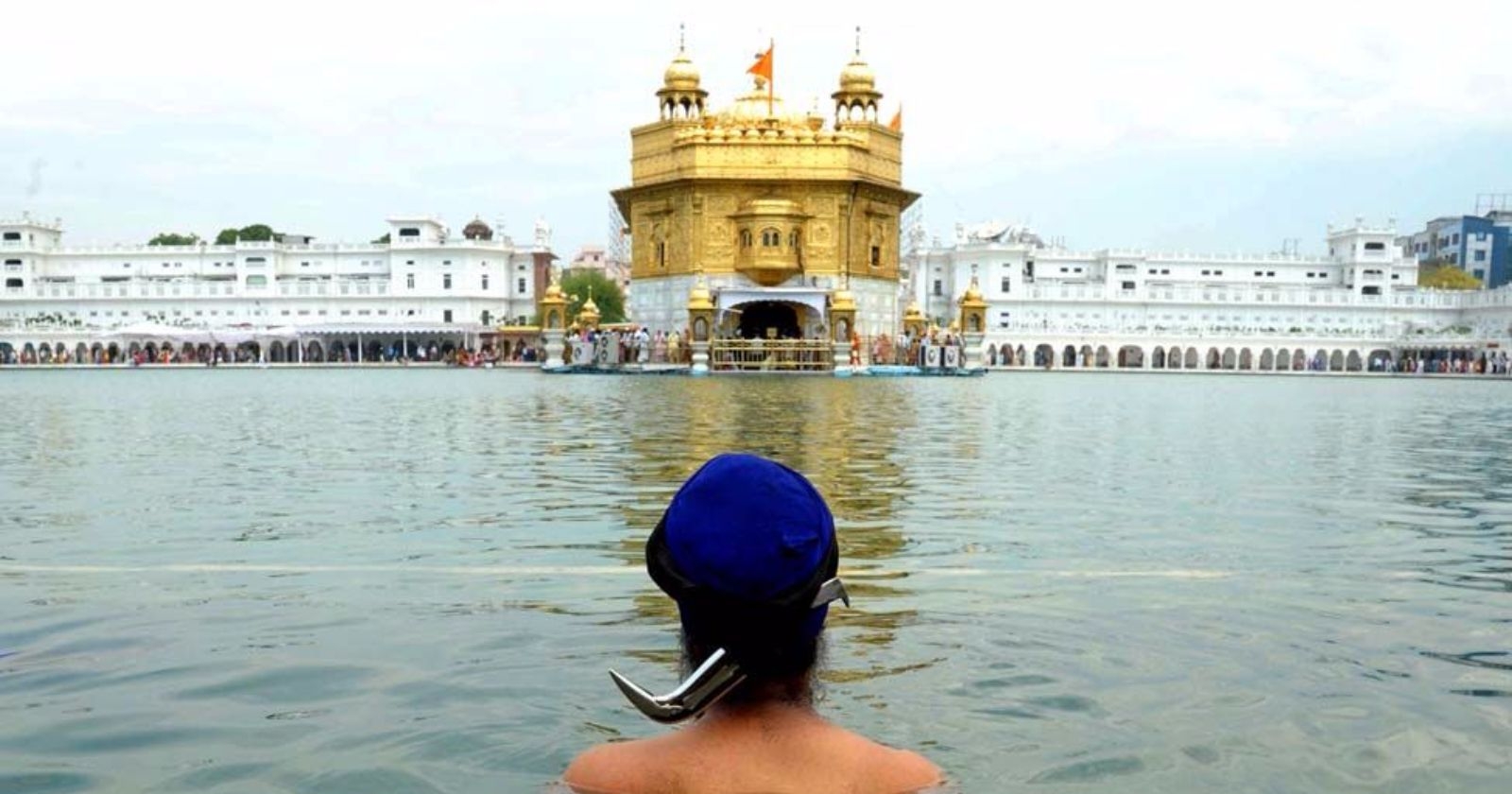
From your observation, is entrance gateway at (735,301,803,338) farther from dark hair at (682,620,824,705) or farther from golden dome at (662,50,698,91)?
dark hair at (682,620,824,705)

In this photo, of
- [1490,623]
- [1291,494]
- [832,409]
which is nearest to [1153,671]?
[1490,623]

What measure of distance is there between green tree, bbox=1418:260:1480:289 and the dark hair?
109 metres

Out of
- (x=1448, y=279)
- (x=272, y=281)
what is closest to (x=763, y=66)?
(x=272, y=281)

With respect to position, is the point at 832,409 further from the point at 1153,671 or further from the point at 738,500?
the point at 738,500

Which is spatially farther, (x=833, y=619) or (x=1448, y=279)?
(x=1448, y=279)

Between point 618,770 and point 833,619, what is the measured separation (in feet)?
9.24

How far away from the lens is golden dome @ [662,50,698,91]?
55.1 m

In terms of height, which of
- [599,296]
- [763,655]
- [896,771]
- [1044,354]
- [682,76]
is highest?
[682,76]

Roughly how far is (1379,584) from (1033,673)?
264 centimetres

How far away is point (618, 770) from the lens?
2420 mm

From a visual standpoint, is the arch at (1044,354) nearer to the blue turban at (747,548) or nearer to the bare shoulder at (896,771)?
the bare shoulder at (896,771)

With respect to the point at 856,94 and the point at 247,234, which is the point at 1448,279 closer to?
the point at 856,94

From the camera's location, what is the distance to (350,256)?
89.1 metres

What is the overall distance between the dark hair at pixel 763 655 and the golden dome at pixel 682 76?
5437 cm
